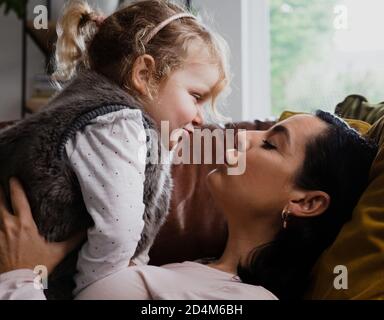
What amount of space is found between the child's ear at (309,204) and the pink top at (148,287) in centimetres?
17

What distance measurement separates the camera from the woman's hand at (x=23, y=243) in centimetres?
87

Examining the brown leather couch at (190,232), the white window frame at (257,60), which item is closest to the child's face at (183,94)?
the brown leather couch at (190,232)

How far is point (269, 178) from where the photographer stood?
0.97m

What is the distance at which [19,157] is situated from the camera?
2.89ft

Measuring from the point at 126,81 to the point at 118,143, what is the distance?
0.23 meters

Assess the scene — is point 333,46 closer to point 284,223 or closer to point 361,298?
point 284,223

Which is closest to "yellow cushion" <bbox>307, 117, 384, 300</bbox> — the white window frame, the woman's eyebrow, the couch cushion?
the woman's eyebrow

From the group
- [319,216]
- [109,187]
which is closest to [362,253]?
[319,216]

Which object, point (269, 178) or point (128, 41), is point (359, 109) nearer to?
point (269, 178)

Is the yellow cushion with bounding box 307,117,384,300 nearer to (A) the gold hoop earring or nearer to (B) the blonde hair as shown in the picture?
(A) the gold hoop earring

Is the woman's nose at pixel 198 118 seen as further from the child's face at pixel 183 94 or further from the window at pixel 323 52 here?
the window at pixel 323 52

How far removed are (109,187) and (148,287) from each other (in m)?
0.17

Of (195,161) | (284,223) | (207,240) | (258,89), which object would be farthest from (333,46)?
(284,223)

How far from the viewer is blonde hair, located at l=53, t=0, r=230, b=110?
1076 mm
